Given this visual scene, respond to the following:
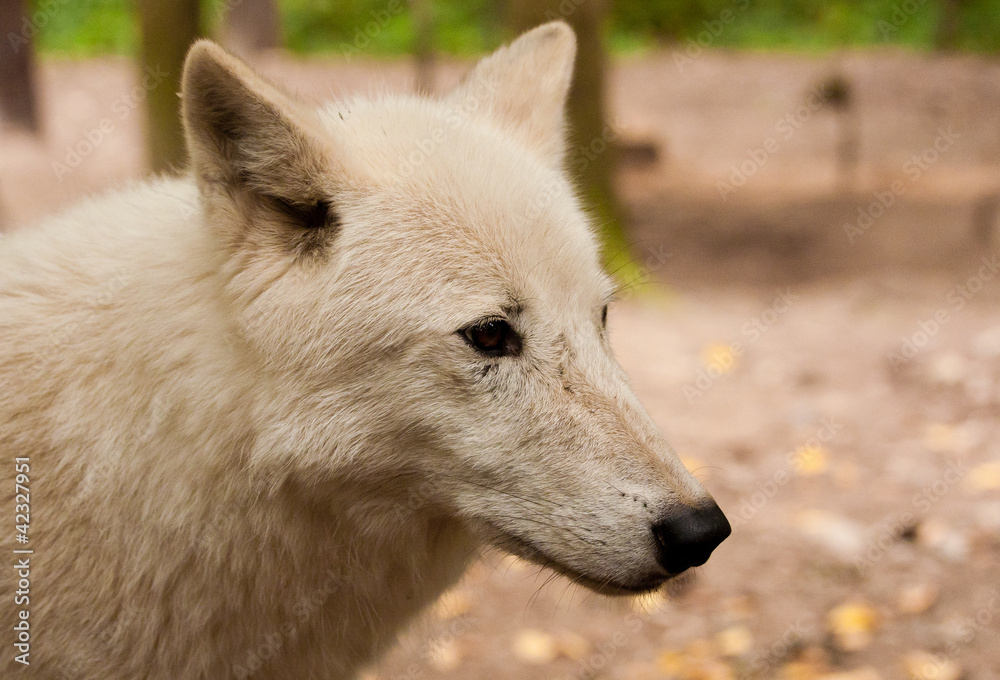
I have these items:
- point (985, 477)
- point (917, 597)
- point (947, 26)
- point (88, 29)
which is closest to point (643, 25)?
point (947, 26)

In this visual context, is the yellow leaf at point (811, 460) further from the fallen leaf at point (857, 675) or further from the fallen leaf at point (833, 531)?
the fallen leaf at point (857, 675)

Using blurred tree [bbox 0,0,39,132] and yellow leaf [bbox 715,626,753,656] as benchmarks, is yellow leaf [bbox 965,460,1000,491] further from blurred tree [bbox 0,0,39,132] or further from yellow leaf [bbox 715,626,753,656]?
blurred tree [bbox 0,0,39,132]

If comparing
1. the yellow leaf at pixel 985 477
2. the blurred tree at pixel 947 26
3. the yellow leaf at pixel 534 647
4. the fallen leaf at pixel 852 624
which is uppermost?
the yellow leaf at pixel 534 647

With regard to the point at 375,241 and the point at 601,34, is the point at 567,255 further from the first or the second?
the point at 601,34

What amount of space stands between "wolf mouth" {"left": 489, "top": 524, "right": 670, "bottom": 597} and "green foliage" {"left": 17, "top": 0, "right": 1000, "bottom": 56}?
1699cm

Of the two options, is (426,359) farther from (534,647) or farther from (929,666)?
(929,666)

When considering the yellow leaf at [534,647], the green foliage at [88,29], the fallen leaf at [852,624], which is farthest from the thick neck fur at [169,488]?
the green foliage at [88,29]

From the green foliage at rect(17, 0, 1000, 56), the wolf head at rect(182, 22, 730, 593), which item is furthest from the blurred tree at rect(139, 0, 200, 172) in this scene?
the green foliage at rect(17, 0, 1000, 56)

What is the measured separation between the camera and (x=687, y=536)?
7.54 ft

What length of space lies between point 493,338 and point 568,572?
70cm

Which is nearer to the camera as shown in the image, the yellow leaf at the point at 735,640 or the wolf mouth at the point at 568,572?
the wolf mouth at the point at 568,572

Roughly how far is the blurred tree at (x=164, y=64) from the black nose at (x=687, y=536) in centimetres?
575

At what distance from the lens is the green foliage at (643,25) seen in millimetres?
19312

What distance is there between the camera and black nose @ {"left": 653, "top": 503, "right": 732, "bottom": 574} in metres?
2.30
